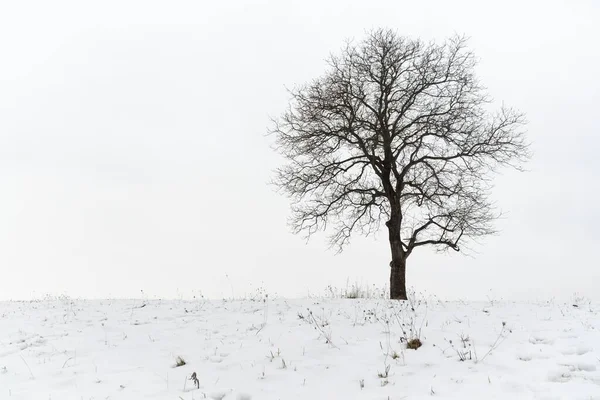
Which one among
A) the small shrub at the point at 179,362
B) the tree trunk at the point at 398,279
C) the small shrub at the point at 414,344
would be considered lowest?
the small shrub at the point at 179,362

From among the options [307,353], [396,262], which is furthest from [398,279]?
[307,353]

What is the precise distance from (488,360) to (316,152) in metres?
9.68

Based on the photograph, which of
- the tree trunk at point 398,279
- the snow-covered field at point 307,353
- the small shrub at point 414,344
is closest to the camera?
the snow-covered field at point 307,353

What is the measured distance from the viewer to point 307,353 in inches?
268

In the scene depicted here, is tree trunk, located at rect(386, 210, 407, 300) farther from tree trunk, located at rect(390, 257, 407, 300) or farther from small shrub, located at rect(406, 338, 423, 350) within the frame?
small shrub, located at rect(406, 338, 423, 350)

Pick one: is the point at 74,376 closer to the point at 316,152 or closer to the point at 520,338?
the point at 520,338

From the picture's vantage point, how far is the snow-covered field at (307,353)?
5422 millimetres

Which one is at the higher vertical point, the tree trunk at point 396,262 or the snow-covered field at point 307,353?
the tree trunk at point 396,262

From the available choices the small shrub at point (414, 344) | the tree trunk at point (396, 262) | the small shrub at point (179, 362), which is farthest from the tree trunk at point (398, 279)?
the small shrub at point (179, 362)

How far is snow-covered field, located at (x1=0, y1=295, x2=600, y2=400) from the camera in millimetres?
5422

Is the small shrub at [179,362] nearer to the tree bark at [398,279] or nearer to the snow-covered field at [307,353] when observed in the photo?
the snow-covered field at [307,353]

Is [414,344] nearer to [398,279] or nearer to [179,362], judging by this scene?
[179,362]

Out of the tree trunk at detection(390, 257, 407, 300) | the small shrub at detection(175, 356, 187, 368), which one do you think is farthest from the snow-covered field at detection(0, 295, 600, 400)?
the tree trunk at detection(390, 257, 407, 300)

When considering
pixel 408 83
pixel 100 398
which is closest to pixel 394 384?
pixel 100 398
